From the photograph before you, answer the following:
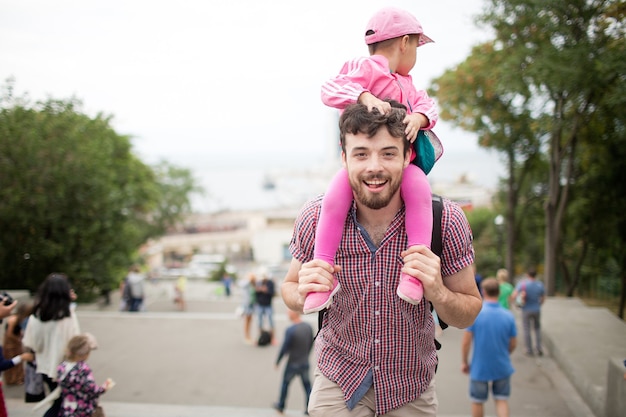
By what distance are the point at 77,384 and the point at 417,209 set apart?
3634mm

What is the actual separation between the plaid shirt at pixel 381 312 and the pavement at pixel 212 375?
4026mm

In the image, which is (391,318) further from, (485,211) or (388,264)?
(485,211)

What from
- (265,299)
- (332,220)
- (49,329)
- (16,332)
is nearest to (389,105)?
(332,220)

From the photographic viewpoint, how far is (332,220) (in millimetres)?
2422

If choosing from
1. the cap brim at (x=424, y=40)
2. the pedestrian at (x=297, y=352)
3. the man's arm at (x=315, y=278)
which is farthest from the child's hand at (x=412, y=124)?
the pedestrian at (x=297, y=352)

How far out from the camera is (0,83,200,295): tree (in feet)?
39.7

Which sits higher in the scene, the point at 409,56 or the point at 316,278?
the point at 409,56

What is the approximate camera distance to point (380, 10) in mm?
2615

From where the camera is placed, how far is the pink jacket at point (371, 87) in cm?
242

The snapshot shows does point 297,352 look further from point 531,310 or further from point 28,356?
point 531,310

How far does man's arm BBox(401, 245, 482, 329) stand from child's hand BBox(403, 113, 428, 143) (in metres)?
0.50

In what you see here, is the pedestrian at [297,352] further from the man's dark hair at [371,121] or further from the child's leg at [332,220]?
the man's dark hair at [371,121]

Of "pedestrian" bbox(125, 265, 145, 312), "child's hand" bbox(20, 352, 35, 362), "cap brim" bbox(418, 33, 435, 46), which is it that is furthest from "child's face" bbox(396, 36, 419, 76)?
"pedestrian" bbox(125, 265, 145, 312)

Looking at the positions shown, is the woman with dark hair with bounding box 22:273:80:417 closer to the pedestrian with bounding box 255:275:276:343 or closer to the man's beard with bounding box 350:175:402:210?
the man's beard with bounding box 350:175:402:210
